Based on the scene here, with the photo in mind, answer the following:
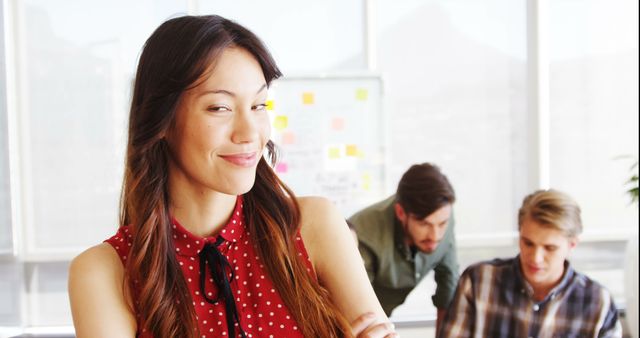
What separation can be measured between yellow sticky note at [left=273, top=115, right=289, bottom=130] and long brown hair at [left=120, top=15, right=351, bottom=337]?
3243 millimetres

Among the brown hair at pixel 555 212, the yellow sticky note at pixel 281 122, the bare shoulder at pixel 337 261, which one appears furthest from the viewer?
the yellow sticky note at pixel 281 122

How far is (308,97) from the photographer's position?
14.3 ft

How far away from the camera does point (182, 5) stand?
459 centimetres

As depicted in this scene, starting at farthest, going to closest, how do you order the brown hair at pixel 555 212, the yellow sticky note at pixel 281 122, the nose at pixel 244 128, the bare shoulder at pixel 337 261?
the yellow sticky note at pixel 281 122 → the brown hair at pixel 555 212 → the bare shoulder at pixel 337 261 → the nose at pixel 244 128

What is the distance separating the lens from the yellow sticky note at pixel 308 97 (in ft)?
14.3

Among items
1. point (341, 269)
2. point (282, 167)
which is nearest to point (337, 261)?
point (341, 269)

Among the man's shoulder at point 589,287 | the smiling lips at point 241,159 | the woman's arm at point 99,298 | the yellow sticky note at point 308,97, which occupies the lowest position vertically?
the man's shoulder at point 589,287

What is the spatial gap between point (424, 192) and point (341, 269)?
5.68 feet

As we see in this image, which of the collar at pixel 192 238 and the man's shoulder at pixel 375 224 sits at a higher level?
the collar at pixel 192 238

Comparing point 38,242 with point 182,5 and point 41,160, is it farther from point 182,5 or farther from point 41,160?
point 182,5

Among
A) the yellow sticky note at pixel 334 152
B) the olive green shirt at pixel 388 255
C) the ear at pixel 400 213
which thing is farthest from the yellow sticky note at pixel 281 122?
the ear at pixel 400 213

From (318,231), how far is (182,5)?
3.76 meters

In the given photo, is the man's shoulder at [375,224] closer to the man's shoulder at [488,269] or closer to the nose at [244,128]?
the man's shoulder at [488,269]

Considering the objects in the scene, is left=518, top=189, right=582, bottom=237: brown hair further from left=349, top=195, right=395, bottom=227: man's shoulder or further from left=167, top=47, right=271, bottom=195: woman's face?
left=167, top=47, right=271, bottom=195: woman's face
